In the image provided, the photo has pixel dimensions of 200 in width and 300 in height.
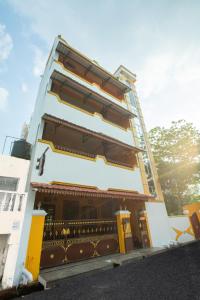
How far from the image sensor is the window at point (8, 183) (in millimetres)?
7008

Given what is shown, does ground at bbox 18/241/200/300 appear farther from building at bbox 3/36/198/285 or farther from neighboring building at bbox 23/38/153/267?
neighboring building at bbox 23/38/153/267

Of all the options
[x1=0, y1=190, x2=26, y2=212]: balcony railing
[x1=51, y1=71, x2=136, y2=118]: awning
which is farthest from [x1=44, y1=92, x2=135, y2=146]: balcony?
[x1=0, y1=190, x2=26, y2=212]: balcony railing

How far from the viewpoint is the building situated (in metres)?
6.81

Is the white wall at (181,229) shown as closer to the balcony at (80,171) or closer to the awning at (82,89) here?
the balcony at (80,171)

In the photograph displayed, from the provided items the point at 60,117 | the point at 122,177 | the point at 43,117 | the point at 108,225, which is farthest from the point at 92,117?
the point at 108,225

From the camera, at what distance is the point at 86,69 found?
1429 centimetres

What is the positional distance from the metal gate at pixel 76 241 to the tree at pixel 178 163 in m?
14.3

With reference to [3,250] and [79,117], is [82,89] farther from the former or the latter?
[3,250]

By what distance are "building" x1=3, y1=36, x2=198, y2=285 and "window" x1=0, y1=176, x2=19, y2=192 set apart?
27.6 inches

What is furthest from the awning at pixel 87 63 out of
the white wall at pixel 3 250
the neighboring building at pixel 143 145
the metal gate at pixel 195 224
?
the metal gate at pixel 195 224

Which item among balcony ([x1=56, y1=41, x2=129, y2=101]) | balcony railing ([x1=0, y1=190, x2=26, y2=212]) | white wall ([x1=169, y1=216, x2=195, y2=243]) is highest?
balcony ([x1=56, y1=41, x2=129, y2=101])

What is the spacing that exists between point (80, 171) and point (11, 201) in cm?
376

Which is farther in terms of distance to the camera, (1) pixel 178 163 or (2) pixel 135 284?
(1) pixel 178 163

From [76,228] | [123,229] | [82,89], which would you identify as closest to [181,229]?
[123,229]
